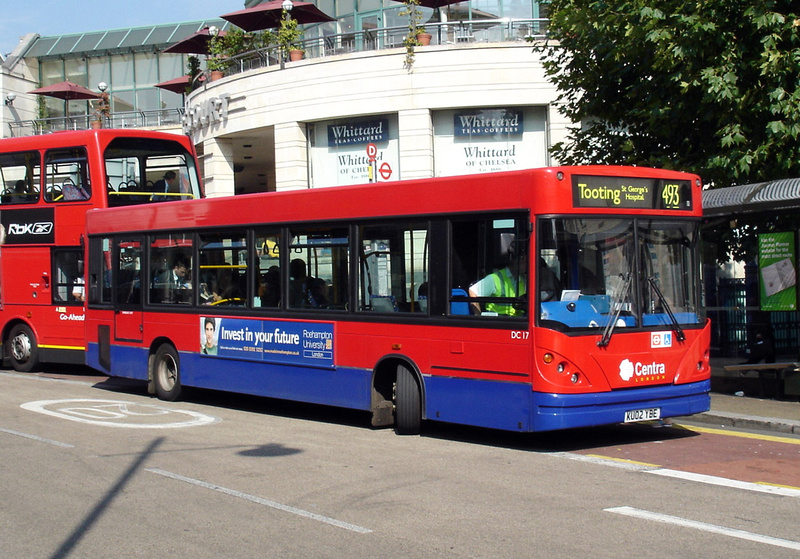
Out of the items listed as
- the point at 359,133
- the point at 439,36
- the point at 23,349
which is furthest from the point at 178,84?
the point at 23,349

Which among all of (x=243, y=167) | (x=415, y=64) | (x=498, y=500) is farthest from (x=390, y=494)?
(x=243, y=167)

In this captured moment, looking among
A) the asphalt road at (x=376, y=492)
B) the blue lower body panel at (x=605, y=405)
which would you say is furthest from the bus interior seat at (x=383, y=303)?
the blue lower body panel at (x=605, y=405)

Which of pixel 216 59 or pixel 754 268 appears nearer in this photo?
pixel 754 268

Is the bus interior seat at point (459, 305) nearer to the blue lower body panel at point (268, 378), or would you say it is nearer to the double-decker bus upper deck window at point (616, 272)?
the double-decker bus upper deck window at point (616, 272)

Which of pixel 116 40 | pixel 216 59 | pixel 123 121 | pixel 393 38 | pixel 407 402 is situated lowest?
pixel 407 402

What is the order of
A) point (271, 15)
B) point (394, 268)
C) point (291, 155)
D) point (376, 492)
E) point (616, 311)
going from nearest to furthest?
point (376, 492) < point (616, 311) < point (394, 268) < point (291, 155) < point (271, 15)

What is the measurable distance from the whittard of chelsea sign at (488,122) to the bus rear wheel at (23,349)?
1361cm

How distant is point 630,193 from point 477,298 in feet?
6.27

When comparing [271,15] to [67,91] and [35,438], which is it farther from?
[35,438]

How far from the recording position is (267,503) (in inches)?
292

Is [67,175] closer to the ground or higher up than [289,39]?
closer to the ground

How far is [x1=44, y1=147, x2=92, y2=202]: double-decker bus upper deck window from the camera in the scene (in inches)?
696

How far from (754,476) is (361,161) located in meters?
21.6

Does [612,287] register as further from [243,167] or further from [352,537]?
[243,167]
